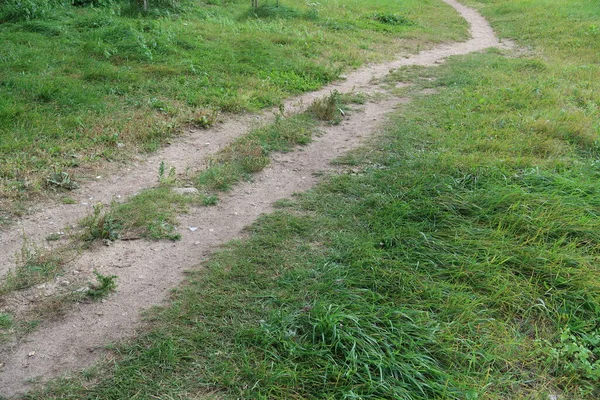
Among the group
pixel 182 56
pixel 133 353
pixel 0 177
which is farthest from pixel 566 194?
pixel 182 56

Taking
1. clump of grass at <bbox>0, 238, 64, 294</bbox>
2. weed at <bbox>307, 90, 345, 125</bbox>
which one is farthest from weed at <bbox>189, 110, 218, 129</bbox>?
clump of grass at <bbox>0, 238, 64, 294</bbox>

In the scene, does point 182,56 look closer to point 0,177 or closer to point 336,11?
point 0,177

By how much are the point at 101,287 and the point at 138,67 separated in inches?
223

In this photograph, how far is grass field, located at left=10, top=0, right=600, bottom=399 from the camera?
2.83 meters

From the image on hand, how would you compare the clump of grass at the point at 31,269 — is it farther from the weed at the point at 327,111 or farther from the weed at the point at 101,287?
the weed at the point at 327,111

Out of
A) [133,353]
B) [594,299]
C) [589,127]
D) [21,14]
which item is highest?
[21,14]

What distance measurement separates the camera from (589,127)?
20.9ft

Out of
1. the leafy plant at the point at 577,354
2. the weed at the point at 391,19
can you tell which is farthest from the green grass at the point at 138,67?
the leafy plant at the point at 577,354

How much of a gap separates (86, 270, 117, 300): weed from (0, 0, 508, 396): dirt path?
63 millimetres

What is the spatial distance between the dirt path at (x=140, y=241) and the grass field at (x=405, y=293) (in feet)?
0.66

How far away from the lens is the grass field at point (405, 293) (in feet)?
9.29

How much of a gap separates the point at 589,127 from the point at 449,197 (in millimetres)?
2969

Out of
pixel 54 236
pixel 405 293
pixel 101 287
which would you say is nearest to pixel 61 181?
pixel 54 236

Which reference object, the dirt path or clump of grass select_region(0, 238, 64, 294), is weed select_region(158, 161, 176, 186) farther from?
clump of grass select_region(0, 238, 64, 294)
